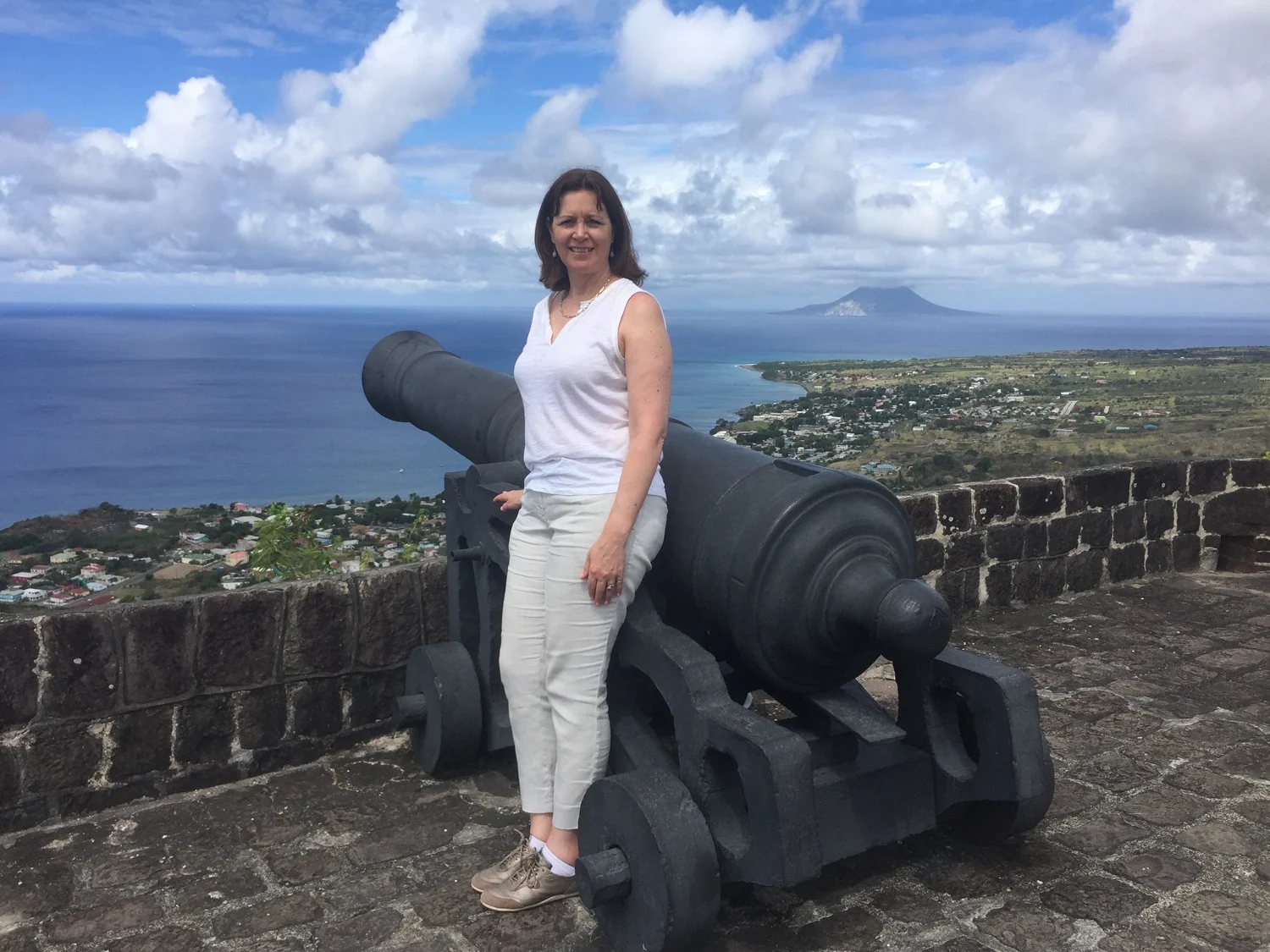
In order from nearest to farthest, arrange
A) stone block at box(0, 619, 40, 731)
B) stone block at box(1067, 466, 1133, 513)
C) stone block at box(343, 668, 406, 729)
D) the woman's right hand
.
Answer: the woman's right hand < stone block at box(0, 619, 40, 731) < stone block at box(343, 668, 406, 729) < stone block at box(1067, 466, 1133, 513)

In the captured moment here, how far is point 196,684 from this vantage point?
11.4 ft

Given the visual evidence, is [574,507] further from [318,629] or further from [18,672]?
[18,672]

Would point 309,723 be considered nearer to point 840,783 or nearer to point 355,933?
point 355,933

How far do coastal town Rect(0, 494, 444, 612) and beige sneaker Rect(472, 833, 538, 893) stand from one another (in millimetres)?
1466

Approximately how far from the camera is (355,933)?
102 inches

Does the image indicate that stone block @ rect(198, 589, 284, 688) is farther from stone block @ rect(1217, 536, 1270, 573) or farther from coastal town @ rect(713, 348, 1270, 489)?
stone block @ rect(1217, 536, 1270, 573)

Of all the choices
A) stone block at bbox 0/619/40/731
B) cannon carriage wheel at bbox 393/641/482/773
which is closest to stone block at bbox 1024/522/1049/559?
cannon carriage wheel at bbox 393/641/482/773

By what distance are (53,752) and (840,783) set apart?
241cm

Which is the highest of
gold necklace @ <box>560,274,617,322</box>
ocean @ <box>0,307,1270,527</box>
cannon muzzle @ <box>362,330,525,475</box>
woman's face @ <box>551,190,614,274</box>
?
woman's face @ <box>551,190,614,274</box>

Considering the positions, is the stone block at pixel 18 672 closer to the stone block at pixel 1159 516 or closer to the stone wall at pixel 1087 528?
the stone wall at pixel 1087 528

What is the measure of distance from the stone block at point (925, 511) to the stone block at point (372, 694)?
279cm

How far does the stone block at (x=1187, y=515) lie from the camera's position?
21.6 feet

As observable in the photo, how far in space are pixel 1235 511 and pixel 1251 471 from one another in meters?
0.31

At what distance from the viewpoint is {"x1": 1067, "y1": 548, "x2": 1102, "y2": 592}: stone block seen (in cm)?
607
